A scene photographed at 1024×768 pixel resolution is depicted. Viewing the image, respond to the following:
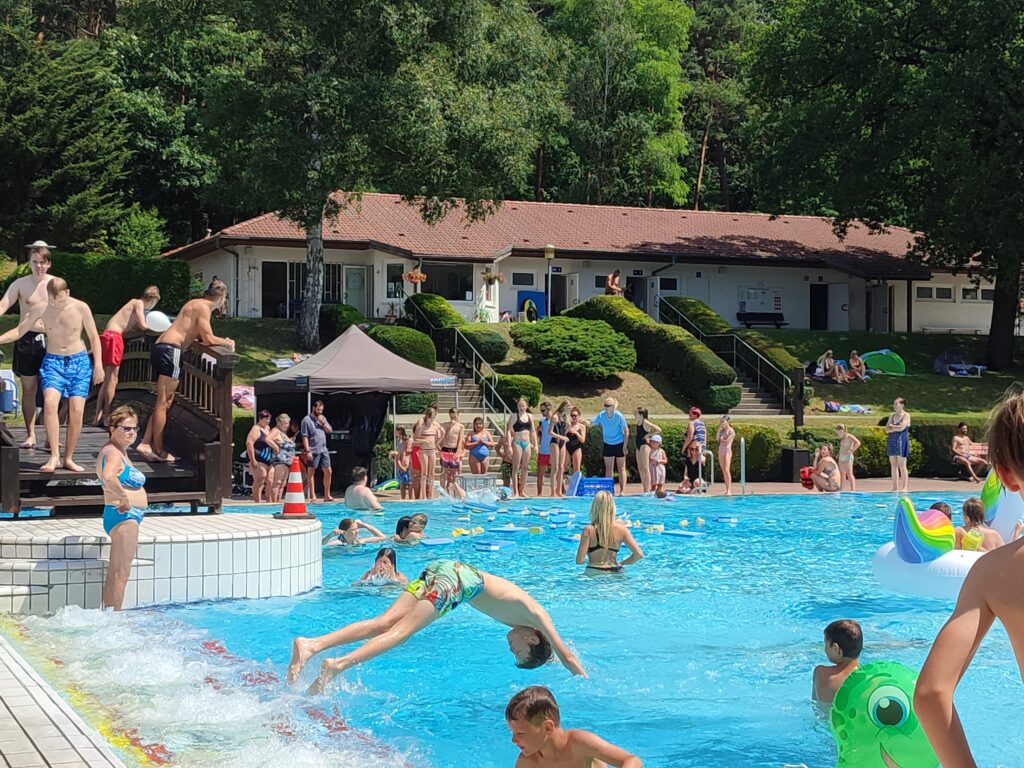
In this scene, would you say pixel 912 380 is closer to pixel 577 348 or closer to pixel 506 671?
pixel 577 348

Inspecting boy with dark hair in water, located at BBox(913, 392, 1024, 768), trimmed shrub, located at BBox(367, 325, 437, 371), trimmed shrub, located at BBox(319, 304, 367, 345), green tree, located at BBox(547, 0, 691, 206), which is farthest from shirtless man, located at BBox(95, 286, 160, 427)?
green tree, located at BBox(547, 0, 691, 206)

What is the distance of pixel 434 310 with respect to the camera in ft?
109

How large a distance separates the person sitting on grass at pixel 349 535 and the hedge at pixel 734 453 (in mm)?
9234

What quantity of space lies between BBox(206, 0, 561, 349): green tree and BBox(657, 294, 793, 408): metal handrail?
904cm

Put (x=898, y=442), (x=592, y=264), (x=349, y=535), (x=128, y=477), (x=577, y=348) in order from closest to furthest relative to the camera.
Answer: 1. (x=128, y=477)
2. (x=349, y=535)
3. (x=898, y=442)
4. (x=577, y=348)
5. (x=592, y=264)

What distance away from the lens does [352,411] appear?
Answer: 66.7ft

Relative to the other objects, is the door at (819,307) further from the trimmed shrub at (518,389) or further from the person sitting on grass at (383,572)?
the person sitting on grass at (383,572)

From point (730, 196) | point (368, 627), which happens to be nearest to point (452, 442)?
point (368, 627)

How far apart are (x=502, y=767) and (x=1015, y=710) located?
11.9 feet

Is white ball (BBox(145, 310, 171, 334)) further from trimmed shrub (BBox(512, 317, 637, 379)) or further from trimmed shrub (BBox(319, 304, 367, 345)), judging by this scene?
trimmed shrub (BBox(319, 304, 367, 345))

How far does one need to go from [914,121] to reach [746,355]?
8689 millimetres

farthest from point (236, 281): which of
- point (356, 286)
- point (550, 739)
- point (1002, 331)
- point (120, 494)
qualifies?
point (550, 739)

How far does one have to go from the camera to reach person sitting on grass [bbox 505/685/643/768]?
4.09 m

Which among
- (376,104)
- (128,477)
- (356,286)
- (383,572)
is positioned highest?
(376,104)
